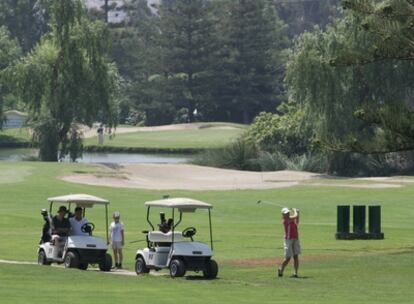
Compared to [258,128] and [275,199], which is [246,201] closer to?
[275,199]

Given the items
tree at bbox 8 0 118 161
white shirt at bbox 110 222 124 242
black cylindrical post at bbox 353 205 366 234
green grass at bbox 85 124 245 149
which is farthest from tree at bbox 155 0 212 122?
white shirt at bbox 110 222 124 242

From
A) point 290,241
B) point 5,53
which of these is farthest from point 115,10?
point 290,241

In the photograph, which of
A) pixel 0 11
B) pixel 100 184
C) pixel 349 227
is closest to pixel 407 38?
pixel 349 227

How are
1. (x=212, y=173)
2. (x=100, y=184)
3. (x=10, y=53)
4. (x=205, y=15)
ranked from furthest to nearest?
1. (x=205, y=15)
2. (x=10, y=53)
3. (x=212, y=173)
4. (x=100, y=184)

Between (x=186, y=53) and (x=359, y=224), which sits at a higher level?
(x=186, y=53)

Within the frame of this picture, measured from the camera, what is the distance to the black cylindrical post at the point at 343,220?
1544 inches

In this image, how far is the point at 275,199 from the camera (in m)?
52.5

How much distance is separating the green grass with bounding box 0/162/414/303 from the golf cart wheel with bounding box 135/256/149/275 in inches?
36.6

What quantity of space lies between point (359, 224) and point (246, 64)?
→ 263 feet

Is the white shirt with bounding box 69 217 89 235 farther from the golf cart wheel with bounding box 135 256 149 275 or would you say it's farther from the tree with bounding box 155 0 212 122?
the tree with bounding box 155 0 212 122

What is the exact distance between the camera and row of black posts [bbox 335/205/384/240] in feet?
129

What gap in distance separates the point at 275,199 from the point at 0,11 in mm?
88768

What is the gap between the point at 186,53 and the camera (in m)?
121

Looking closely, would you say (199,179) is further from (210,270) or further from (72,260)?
(210,270)
